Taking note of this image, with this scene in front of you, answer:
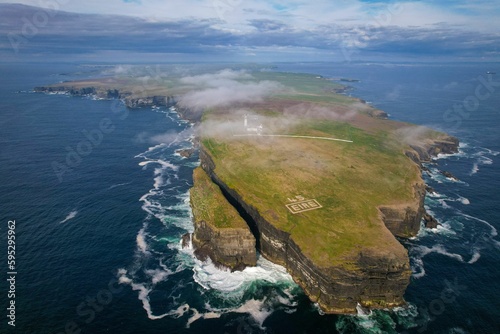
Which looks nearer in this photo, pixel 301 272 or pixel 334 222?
pixel 301 272

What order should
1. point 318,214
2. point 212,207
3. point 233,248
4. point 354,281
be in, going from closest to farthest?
point 354,281 < point 233,248 < point 318,214 < point 212,207

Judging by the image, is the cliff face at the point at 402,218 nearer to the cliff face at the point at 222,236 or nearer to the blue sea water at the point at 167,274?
the blue sea water at the point at 167,274

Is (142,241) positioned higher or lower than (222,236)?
lower

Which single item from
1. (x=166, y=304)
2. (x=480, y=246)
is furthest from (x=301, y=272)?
(x=480, y=246)

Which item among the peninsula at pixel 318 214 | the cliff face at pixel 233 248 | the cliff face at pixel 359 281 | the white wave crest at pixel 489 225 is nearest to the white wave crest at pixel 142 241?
the peninsula at pixel 318 214

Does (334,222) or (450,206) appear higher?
(334,222)

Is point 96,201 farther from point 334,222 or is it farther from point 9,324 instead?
point 334,222

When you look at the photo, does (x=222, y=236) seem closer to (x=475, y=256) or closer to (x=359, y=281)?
(x=359, y=281)

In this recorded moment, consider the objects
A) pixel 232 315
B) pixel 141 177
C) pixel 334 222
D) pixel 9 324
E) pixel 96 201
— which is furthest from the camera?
pixel 141 177

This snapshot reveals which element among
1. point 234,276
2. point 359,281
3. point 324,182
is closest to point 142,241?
point 234,276
